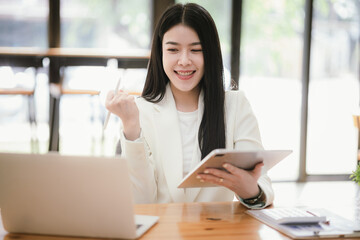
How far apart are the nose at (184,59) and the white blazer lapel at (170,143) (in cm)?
17

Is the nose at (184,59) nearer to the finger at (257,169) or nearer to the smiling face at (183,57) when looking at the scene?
the smiling face at (183,57)

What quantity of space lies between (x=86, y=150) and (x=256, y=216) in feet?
12.4

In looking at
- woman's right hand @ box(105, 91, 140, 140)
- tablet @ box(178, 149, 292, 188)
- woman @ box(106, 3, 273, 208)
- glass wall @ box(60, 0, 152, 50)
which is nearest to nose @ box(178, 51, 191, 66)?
woman @ box(106, 3, 273, 208)

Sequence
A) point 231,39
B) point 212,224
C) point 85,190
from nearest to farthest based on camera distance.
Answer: point 85,190
point 212,224
point 231,39

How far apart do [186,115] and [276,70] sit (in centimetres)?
318

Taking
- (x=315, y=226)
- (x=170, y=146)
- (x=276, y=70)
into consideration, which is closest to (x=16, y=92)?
(x=276, y=70)

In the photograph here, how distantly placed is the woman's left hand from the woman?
275 millimetres

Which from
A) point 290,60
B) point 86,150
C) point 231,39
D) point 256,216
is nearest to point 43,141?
point 86,150

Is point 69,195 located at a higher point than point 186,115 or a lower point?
lower

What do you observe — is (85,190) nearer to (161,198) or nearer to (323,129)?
(161,198)

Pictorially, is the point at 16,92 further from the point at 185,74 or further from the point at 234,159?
the point at 234,159

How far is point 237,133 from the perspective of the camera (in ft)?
6.09

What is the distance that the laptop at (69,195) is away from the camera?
1.09 metres

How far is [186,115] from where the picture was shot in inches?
75.7
